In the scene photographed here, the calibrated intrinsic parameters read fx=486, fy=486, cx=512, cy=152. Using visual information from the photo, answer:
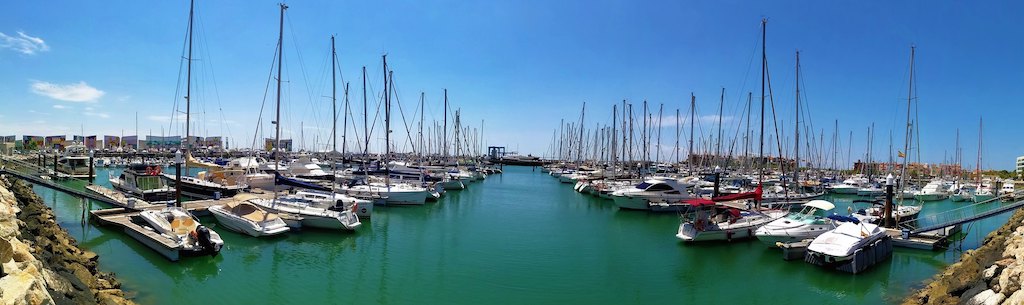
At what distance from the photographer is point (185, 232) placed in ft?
73.4

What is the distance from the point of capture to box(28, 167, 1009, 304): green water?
17891 millimetres

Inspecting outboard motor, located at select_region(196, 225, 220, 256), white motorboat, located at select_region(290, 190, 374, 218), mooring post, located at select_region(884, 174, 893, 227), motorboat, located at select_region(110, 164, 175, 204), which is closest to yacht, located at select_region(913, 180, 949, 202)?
mooring post, located at select_region(884, 174, 893, 227)

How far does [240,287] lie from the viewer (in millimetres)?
18219

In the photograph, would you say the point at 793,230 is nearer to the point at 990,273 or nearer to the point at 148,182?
the point at 990,273

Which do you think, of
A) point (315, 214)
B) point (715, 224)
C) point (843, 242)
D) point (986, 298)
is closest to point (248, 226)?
point (315, 214)

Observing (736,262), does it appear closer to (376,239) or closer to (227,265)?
(376,239)

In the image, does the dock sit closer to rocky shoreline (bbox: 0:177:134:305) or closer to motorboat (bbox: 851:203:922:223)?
rocky shoreline (bbox: 0:177:134:305)

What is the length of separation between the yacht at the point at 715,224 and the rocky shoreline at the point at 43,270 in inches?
995

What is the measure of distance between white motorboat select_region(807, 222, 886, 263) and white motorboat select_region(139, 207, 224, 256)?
26.7 meters

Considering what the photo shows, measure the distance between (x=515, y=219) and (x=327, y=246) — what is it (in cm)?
1615

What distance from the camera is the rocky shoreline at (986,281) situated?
1265 cm

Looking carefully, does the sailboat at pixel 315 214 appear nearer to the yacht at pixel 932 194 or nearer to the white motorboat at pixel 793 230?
the white motorboat at pixel 793 230

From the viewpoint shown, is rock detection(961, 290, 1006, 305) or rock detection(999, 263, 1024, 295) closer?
rock detection(999, 263, 1024, 295)

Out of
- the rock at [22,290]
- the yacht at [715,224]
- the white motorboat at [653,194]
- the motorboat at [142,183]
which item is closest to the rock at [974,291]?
the yacht at [715,224]
